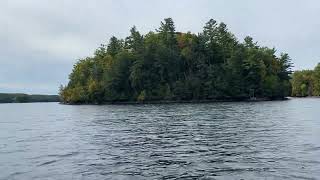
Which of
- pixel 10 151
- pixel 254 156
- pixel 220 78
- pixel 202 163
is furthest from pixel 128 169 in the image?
pixel 220 78

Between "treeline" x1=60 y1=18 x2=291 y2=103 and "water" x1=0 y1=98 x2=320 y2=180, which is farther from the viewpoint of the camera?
"treeline" x1=60 y1=18 x2=291 y2=103

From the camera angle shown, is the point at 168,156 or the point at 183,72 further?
the point at 183,72

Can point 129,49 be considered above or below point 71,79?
above

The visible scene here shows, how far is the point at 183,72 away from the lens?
17600 centimetres

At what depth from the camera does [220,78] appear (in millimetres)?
168750

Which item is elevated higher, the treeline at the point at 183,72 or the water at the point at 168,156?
the treeline at the point at 183,72

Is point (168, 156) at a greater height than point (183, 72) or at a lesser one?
lesser

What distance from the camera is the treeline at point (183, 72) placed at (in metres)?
168

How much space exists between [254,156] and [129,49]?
549 ft

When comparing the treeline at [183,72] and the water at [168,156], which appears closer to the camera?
the water at [168,156]

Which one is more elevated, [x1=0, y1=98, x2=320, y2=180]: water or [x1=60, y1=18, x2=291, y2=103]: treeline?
[x1=60, y1=18, x2=291, y2=103]: treeline

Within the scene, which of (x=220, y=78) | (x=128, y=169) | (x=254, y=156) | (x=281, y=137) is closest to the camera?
(x=128, y=169)

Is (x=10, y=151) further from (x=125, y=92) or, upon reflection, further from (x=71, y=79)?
(x=71, y=79)

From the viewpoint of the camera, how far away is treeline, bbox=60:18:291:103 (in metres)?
168
